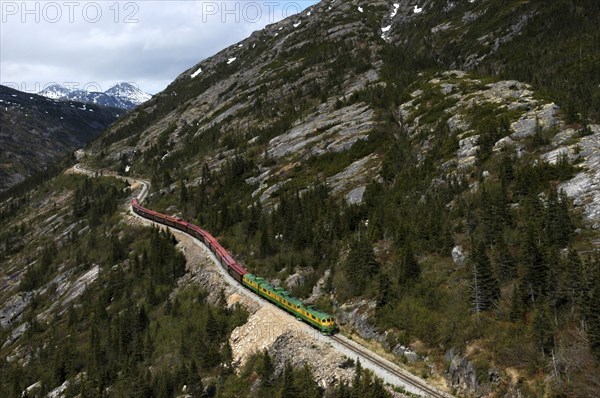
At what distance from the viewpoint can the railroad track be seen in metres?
Result: 31.0

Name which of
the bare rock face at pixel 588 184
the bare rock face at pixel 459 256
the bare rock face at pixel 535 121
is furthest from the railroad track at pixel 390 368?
the bare rock face at pixel 535 121

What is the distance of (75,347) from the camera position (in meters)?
64.1

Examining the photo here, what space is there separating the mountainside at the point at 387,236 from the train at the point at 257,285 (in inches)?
97.7

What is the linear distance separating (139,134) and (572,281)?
178 meters

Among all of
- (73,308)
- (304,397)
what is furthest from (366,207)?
(73,308)

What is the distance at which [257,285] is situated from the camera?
5206cm

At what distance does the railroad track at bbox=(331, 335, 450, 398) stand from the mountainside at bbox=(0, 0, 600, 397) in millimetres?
1292

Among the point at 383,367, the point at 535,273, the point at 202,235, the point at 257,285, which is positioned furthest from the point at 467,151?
the point at 202,235

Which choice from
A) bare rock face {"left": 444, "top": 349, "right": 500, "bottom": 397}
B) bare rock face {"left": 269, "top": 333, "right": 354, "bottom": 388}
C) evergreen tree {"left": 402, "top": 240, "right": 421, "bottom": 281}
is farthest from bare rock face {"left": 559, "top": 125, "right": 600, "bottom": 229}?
bare rock face {"left": 269, "top": 333, "right": 354, "bottom": 388}

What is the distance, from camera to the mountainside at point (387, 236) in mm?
32812

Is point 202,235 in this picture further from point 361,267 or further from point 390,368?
point 390,368

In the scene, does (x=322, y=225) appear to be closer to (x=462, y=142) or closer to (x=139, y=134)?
(x=462, y=142)

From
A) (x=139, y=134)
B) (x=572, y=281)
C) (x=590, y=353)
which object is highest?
(x=139, y=134)

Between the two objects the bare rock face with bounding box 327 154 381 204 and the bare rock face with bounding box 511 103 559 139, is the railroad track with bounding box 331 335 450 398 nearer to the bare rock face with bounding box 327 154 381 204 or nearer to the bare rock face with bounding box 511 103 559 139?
Result: the bare rock face with bounding box 327 154 381 204
